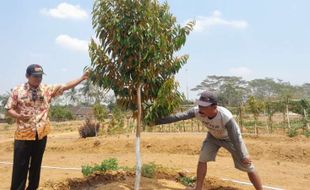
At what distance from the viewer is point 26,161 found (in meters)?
5.54

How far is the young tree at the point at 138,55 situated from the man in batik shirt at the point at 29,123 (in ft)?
2.85

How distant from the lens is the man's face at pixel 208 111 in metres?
5.56

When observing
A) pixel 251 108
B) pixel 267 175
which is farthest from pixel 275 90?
pixel 267 175

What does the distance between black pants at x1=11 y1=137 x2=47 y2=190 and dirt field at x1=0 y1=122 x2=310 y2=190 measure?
3.64ft

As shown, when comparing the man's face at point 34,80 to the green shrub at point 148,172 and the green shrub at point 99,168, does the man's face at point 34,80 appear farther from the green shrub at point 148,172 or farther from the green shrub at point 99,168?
the green shrub at point 148,172

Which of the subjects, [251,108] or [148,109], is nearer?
[148,109]

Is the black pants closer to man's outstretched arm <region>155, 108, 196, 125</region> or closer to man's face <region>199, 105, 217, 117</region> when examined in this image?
man's outstretched arm <region>155, 108, 196, 125</region>

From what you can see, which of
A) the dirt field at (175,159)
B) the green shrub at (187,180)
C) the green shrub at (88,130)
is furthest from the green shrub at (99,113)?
the green shrub at (187,180)

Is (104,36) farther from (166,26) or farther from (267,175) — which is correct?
(267,175)

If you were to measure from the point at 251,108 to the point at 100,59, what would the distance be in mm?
16523

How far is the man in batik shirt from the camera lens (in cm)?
544

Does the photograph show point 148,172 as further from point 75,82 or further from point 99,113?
point 99,113

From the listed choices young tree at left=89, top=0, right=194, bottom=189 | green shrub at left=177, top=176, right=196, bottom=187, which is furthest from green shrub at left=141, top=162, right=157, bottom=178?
young tree at left=89, top=0, right=194, bottom=189

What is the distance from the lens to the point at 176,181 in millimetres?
7488
